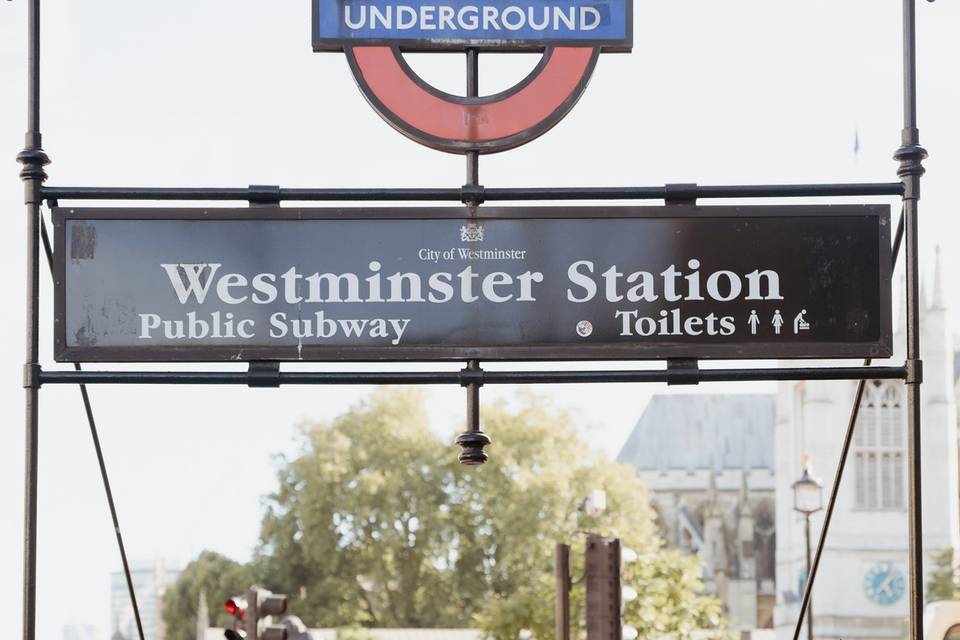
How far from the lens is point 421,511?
192ft

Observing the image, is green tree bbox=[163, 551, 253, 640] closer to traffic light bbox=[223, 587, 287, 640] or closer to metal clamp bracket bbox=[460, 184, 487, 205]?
traffic light bbox=[223, 587, 287, 640]

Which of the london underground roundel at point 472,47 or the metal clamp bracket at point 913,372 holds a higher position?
the london underground roundel at point 472,47

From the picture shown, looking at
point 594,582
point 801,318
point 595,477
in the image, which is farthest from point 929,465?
point 801,318

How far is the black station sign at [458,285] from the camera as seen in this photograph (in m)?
5.21

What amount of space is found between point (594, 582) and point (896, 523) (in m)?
60.5

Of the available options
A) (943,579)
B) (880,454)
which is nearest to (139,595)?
(880,454)

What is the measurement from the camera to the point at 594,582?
1867cm

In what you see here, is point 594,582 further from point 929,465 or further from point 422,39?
point 929,465

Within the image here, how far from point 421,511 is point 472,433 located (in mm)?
53529

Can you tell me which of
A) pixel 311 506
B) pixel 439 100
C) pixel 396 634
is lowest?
pixel 396 634

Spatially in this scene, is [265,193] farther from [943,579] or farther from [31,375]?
[943,579]

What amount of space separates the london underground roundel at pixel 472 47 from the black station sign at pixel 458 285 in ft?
0.82

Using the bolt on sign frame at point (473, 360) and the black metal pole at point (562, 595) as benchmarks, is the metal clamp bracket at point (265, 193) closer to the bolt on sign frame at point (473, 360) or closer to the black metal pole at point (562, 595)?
the bolt on sign frame at point (473, 360)

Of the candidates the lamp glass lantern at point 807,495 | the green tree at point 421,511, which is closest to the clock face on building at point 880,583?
the green tree at point 421,511
